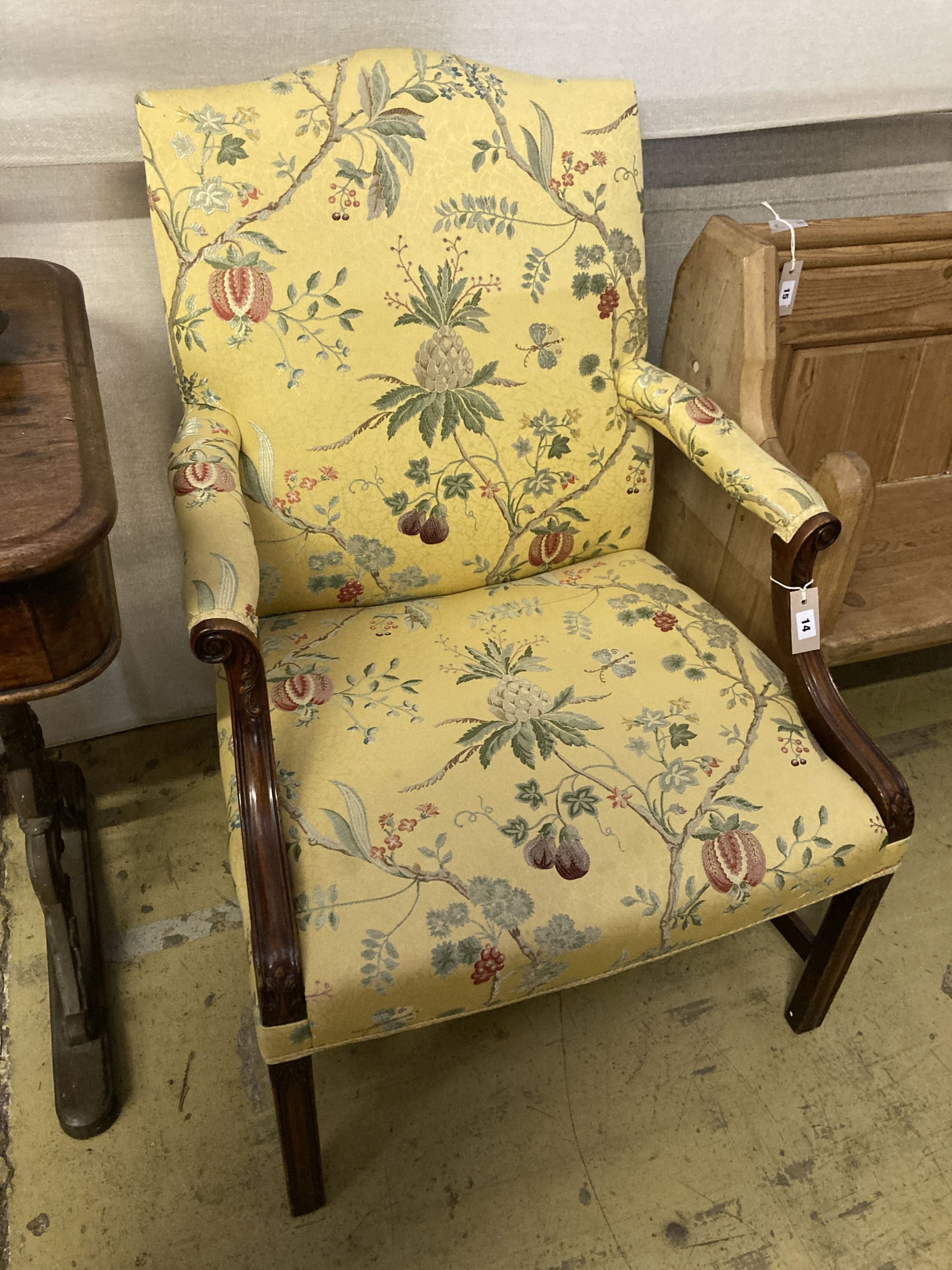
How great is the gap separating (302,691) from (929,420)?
1280mm

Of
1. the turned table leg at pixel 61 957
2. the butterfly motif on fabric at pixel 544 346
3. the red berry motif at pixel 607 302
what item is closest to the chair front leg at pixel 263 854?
the turned table leg at pixel 61 957

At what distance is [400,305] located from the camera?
1118mm

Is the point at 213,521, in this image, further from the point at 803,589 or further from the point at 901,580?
the point at 901,580

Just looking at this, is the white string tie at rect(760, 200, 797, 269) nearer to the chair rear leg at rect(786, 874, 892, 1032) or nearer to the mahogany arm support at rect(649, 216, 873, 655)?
the mahogany arm support at rect(649, 216, 873, 655)

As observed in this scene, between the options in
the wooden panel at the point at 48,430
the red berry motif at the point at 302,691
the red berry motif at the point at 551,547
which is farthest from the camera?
the red berry motif at the point at 551,547

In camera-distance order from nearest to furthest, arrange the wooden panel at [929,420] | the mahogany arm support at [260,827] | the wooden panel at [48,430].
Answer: the wooden panel at [48,430], the mahogany arm support at [260,827], the wooden panel at [929,420]

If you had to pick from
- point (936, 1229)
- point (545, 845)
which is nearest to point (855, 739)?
point (545, 845)

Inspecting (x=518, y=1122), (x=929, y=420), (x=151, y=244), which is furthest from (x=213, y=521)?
(x=929, y=420)

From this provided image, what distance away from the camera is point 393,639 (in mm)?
1149

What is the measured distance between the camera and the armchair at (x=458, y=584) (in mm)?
875

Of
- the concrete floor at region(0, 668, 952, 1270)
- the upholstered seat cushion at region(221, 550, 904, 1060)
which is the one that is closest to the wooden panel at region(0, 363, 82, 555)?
the upholstered seat cushion at region(221, 550, 904, 1060)

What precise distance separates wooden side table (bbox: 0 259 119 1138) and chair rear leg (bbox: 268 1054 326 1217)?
0.29 m

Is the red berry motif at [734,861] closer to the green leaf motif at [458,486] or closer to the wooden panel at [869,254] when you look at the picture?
the green leaf motif at [458,486]

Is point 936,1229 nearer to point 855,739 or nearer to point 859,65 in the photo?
point 855,739
